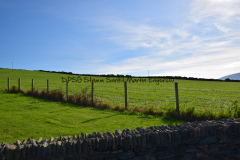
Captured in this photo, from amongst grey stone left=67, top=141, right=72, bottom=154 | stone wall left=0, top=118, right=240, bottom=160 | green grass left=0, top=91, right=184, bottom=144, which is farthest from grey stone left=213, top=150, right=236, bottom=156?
green grass left=0, top=91, right=184, bottom=144

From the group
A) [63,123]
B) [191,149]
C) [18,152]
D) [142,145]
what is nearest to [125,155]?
[142,145]

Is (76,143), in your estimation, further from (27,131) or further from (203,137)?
(27,131)

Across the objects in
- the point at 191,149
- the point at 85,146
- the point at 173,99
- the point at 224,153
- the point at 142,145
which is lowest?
the point at 224,153

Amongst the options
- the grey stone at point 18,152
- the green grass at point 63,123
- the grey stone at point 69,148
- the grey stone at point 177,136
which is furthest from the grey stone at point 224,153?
the grey stone at point 18,152

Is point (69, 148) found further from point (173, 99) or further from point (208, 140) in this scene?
point (173, 99)

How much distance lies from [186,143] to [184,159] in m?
0.42

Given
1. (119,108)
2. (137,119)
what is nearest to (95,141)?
(137,119)

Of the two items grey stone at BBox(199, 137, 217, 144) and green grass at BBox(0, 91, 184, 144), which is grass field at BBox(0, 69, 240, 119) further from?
grey stone at BBox(199, 137, 217, 144)

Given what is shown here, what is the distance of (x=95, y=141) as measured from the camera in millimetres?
3941

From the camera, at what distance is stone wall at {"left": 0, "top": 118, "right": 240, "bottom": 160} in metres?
3.71

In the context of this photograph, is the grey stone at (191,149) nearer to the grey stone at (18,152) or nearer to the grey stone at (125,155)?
the grey stone at (125,155)

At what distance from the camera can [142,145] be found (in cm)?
416

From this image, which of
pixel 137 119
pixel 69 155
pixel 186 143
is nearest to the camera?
pixel 69 155

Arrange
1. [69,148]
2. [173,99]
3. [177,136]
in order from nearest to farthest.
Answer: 1. [69,148]
2. [177,136]
3. [173,99]
